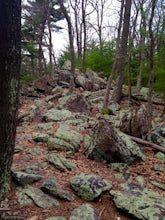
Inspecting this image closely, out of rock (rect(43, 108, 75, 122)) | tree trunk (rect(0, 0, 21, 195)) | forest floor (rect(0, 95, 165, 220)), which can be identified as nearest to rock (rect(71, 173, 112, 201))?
forest floor (rect(0, 95, 165, 220))

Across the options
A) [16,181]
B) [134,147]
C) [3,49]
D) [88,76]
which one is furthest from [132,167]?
[88,76]

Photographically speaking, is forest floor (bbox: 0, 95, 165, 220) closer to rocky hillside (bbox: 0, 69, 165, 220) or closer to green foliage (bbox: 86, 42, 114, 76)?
rocky hillside (bbox: 0, 69, 165, 220)

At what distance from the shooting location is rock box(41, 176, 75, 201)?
4215 millimetres

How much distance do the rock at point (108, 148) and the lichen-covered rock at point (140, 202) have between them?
1.19m

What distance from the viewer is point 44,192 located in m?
4.29

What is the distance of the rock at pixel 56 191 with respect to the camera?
421cm

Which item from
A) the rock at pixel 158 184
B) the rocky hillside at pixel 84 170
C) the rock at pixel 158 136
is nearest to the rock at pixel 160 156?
the rocky hillside at pixel 84 170

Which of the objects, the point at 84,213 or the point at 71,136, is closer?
the point at 84,213

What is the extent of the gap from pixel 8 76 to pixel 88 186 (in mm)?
2368

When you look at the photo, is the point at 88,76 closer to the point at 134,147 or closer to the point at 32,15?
the point at 32,15

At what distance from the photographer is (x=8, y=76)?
3.76m

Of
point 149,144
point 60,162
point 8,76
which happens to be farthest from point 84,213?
point 149,144

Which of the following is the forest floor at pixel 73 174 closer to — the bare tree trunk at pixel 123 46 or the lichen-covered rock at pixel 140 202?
the lichen-covered rock at pixel 140 202

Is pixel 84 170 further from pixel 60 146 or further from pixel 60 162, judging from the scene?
pixel 60 146
